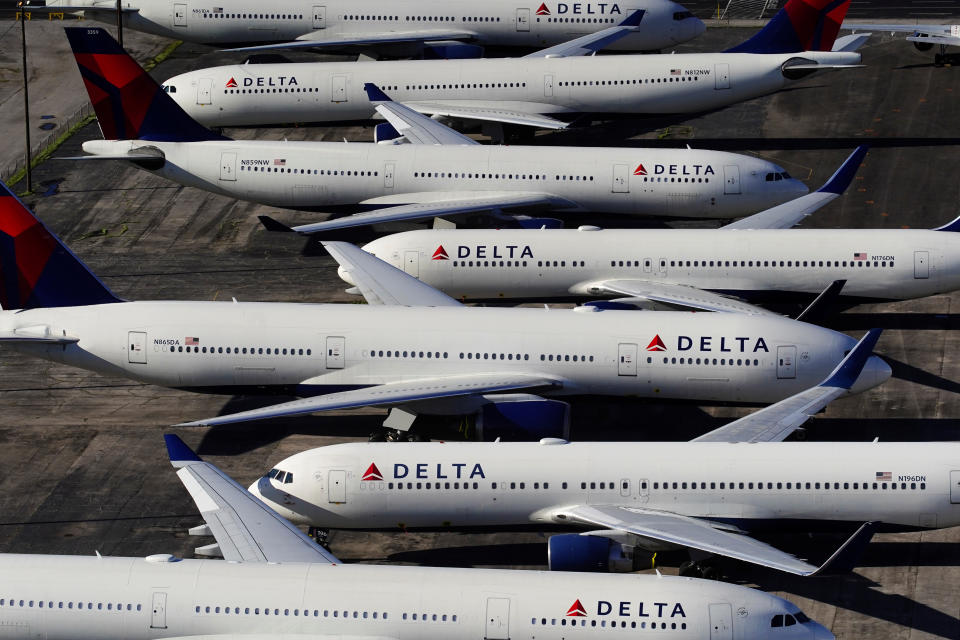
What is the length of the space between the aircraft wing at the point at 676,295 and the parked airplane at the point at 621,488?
13.5 metres

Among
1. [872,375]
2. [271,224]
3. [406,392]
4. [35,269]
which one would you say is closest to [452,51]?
[271,224]

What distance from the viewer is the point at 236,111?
80875mm

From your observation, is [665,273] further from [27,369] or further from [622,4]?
[622,4]

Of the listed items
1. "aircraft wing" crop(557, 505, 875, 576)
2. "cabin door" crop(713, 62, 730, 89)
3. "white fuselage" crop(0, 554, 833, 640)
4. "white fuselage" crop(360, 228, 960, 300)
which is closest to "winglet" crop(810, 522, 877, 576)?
"aircraft wing" crop(557, 505, 875, 576)

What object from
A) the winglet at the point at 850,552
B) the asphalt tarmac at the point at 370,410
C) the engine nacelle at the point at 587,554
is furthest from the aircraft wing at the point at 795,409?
the winglet at the point at 850,552

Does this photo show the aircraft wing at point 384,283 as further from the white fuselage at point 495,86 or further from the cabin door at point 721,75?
the cabin door at point 721,75

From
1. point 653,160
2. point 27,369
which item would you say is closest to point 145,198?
point 27,369

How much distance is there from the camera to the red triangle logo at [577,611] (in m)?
39.2

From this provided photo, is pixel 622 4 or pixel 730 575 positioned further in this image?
pixel 622 4

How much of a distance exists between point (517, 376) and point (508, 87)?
2974 centimetres

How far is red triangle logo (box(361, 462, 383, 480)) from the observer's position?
46531 millimetres

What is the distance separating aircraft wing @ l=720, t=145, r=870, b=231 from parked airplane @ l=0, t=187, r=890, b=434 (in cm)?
1186

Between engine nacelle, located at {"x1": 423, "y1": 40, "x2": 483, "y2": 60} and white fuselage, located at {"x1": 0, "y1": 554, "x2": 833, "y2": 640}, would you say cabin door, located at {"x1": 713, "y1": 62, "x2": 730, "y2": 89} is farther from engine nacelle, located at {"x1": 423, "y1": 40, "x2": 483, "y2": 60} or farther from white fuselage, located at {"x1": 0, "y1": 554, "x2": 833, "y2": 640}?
white fuselage, located at {"x1": 0, "y1": 554, "x2": 833, "y2": 640}

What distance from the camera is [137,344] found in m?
54.8
